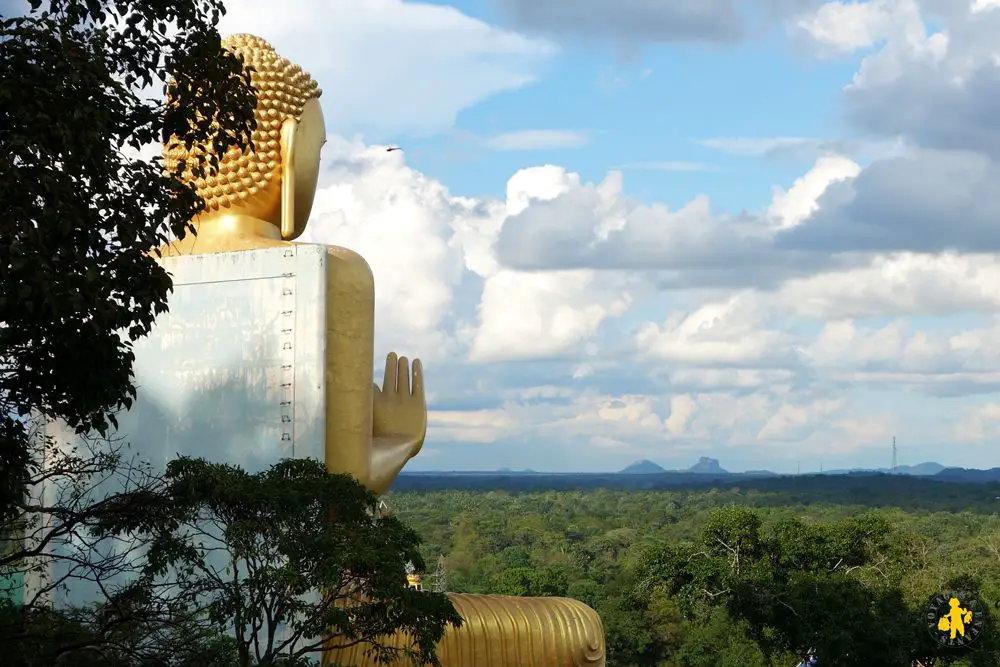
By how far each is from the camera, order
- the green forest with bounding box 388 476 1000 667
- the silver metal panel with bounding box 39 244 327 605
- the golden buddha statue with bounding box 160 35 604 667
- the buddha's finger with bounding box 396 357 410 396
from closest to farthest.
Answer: the silver metal panel with bounding box 39 244 327 605, the golden buddha statue with bounding box 160 35 604 667, the buddha's finger with bounding box 396 357 410 396, the green forest with bounding box 388 476 1000 667

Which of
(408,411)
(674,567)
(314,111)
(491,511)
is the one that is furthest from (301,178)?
(491,511)

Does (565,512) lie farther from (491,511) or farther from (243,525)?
(243,525)

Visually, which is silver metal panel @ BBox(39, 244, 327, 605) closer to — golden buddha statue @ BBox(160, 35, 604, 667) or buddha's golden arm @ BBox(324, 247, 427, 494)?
buddha's golden arm @ BBox(324, 247, 427, 494)

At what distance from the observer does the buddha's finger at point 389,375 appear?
1199cm

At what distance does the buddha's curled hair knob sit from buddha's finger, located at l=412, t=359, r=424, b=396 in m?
2.06

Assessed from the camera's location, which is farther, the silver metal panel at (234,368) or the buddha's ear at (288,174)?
the buddha's ear at (288,174)

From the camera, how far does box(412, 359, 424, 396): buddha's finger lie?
1212cm

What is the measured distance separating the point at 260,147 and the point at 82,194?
5204 mm

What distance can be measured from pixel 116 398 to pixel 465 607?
202 inches

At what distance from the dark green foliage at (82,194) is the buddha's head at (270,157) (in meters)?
4.18

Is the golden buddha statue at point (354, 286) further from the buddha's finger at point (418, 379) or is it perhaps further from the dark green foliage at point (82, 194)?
the dark green foliage at point (82, 194)

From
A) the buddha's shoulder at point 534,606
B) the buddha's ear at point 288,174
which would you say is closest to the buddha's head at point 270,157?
the buddha's ear at point 288,174

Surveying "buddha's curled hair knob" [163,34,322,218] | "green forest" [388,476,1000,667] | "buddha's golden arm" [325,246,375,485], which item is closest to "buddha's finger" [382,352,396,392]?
"buddha's golden arm" [325,246,375,485]

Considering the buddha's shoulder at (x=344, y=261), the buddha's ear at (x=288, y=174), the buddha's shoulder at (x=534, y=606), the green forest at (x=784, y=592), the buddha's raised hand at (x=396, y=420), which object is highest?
the buddha's ear at (x=288, y=174)
